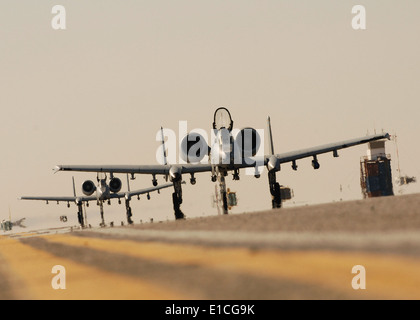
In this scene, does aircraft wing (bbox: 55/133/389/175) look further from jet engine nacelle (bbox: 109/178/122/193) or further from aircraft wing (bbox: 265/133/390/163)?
jet engine nacelle (bbox: 109/178/122/193)

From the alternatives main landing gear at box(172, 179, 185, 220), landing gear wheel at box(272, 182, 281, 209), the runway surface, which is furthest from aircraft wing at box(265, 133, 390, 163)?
the runway surface

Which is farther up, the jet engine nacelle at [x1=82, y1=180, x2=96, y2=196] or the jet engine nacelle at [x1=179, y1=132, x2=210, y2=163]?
the jet engine nacelle at [x1=179, y1=132, x2=210, y2=163]

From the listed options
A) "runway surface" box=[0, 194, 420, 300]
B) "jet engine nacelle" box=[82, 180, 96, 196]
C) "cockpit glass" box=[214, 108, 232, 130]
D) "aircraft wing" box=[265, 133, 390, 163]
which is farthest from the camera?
"jet engine nacelle" box=[82, 180, 96, 196]

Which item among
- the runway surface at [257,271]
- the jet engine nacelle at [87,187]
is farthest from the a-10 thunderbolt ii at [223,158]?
the runway surface at [257,271]

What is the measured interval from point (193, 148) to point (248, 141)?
449cm

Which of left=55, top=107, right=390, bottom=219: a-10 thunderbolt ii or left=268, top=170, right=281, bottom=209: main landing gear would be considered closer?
left=55, top=107, right=390, bottom=219: a-10 thunderbolt ii

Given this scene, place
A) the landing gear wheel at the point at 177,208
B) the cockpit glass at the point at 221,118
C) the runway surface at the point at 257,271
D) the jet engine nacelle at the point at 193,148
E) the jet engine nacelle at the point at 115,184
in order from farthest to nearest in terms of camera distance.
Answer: the jet engine nacelle at the point at 115,184, the landing gear wheel at the point at 177,208, the jet engine nacelle at the point at 193,148, the cockpit glass at the point at 221,118, the runway surface at the point at 257,271

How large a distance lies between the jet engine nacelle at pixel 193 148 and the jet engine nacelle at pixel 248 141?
3.12 metres

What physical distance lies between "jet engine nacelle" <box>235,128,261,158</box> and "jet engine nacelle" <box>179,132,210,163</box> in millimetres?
3118

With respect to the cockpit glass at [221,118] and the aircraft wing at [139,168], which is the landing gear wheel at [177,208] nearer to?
the aircraft wing at [139,168]

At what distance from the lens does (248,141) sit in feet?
159

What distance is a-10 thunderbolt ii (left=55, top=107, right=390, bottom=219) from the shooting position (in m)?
46.6

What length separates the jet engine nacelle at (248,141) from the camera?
47438 mm

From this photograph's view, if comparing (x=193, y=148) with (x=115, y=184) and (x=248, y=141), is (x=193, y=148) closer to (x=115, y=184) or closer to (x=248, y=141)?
(x=248, y=141)
